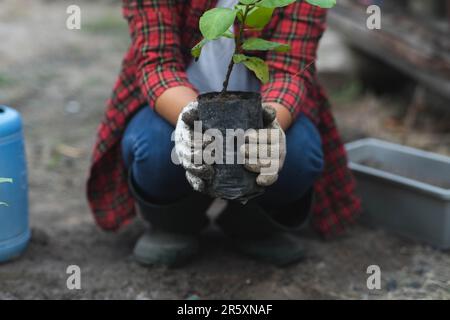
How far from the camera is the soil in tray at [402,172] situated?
236cm

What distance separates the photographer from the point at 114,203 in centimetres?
214

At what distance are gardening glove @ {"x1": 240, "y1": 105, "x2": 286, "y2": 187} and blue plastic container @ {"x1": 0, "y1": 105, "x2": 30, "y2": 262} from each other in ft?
2.38

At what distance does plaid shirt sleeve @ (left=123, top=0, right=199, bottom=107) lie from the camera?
6.05ft

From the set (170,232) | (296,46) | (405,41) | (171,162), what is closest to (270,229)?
(170,232)

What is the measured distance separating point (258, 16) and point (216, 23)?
13cm

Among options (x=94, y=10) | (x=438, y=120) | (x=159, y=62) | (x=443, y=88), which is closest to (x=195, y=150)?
(x=159, y=62)

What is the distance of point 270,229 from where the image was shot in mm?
2068

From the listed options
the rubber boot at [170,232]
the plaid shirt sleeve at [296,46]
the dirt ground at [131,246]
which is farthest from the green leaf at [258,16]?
the dirt ground at [131,246]

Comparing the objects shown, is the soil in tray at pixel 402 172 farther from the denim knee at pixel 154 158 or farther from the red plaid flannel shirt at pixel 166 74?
the denim knee at pixel 154 158

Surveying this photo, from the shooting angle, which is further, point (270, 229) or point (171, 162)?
point (270, 229)

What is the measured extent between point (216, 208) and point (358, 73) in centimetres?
199

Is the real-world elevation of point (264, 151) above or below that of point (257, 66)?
below

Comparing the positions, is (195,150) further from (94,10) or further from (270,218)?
(94,10)

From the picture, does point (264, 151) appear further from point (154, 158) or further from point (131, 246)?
point (131, 246)
